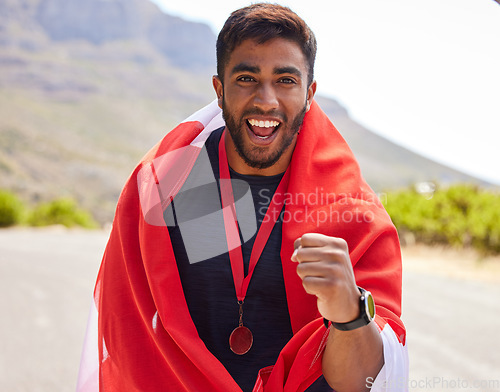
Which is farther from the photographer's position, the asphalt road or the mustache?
the asphalt road

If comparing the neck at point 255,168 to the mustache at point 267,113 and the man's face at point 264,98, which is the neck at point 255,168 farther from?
the mustache at point 267,113

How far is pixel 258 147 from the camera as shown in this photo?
1758 millimetres

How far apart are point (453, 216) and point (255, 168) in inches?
448

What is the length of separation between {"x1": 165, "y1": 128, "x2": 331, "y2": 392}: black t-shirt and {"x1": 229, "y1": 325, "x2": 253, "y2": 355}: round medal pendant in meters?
0.02

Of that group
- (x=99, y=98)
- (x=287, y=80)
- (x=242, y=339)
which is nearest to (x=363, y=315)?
(x=242, y=339)

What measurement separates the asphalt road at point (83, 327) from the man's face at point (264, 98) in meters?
2.61

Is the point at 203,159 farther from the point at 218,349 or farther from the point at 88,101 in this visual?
the point at 88,101

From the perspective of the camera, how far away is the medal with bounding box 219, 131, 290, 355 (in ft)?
5.64

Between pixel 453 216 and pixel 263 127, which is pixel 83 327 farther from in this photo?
pixel 453 216

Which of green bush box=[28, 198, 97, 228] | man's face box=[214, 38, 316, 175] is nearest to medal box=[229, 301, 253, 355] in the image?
man's face box=[214, 38, 316, 175]

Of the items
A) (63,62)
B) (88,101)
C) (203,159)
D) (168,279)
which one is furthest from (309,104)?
(63,62)

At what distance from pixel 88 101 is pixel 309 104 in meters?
108

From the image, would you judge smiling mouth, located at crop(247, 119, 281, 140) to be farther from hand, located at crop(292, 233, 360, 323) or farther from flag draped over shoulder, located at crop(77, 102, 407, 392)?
hand, located at crop(292, 233, 360, 323)

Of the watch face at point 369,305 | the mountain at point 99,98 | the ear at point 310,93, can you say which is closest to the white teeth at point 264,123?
the ear at point 310,93
